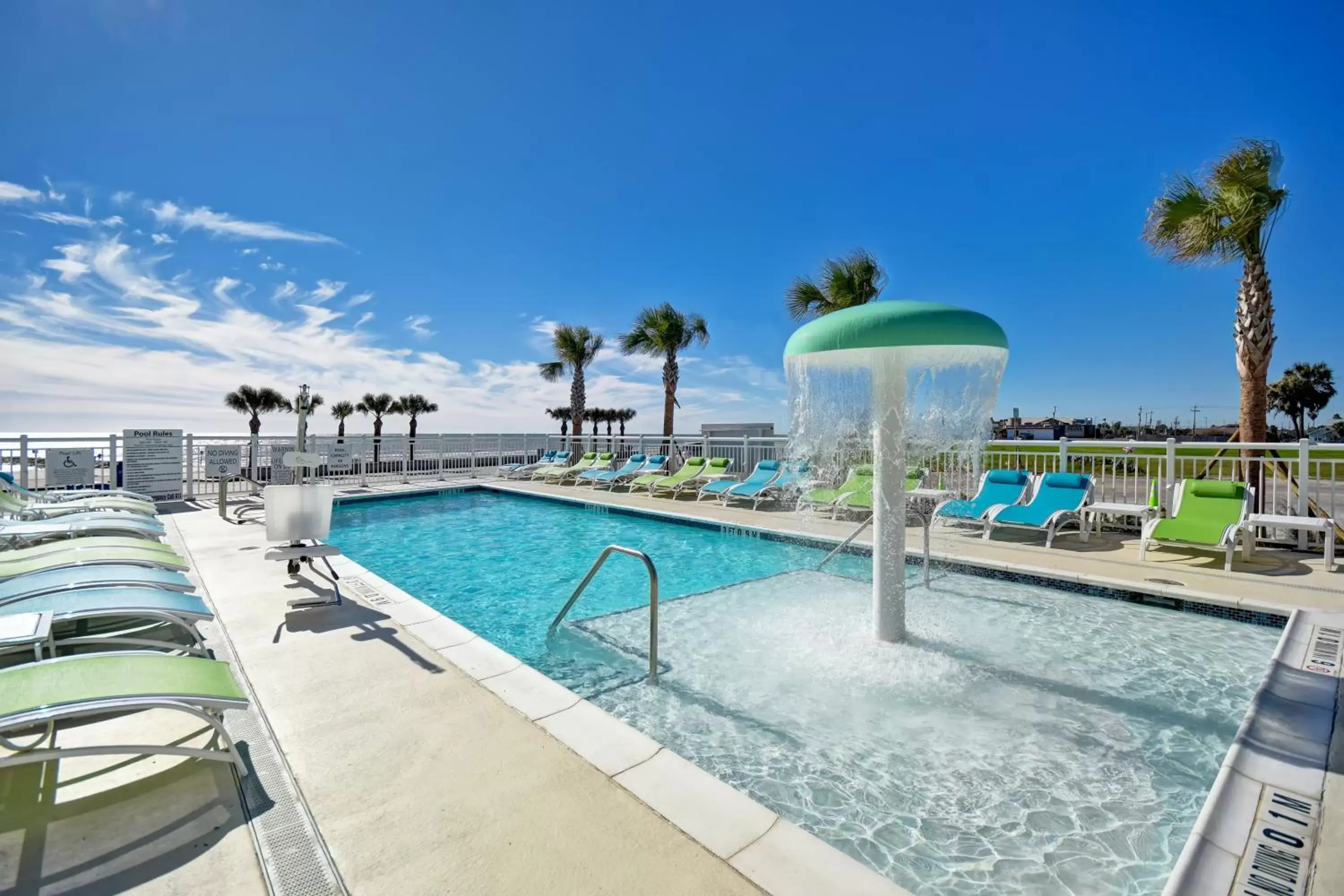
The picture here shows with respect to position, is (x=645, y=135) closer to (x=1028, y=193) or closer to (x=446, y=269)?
(x=446, y=269)

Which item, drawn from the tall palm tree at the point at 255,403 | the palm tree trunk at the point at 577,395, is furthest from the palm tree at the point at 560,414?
the palm tree trunk at the point at 577,395

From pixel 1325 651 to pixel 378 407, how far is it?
56961mm

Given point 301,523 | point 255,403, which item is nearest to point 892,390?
point 301,523

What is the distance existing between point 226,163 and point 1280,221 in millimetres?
16123

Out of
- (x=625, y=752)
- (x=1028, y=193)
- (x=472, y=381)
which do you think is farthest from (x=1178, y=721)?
(x=472, y=381)

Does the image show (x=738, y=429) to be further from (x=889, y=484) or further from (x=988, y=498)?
(x=889, y=484)

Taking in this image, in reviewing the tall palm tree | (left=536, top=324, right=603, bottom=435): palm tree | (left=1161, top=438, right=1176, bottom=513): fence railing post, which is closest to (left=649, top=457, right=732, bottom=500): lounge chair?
(left=1161, top=438, right=1176, bottom=513): fence railing post

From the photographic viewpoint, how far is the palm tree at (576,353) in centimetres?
2444

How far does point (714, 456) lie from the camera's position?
14234mm

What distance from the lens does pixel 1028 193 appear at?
1431 centimetres

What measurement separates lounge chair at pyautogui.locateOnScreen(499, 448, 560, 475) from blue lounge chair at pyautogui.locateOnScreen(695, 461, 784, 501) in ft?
21.0

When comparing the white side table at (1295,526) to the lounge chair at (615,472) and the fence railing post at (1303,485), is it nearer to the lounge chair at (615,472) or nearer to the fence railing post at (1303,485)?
the fence railing post at (1303,485)

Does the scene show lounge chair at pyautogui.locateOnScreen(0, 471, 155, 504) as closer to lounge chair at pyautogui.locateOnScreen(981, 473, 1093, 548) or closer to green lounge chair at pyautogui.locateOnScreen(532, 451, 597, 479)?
green lounge chair at pyautogui.locateOnScreen(532, 451, 597, 479)

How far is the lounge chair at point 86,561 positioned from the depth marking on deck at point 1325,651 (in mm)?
7281
